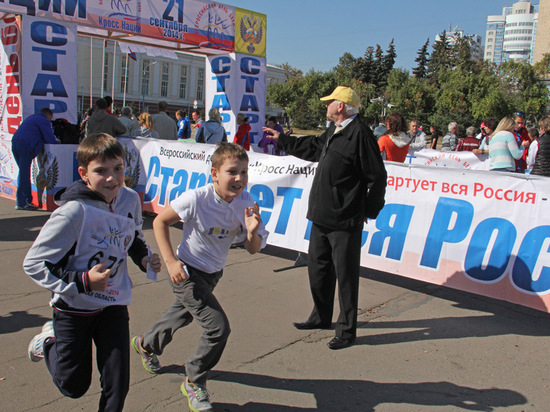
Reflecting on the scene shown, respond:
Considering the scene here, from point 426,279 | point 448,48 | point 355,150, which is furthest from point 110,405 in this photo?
point 448,48

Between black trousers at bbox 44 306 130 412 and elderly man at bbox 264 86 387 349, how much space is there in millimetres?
2001

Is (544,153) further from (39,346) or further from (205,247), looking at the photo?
(39,346)

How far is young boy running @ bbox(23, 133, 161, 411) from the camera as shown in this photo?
227 centimetres

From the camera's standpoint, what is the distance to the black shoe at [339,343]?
3.97 m

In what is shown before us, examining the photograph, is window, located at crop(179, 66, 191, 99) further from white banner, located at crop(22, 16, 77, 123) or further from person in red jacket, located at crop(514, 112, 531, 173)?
person in red jacket, located at crop(514, 112, 531, 173)

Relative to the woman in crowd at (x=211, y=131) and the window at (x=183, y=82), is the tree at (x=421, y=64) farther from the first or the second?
the woman in crowd at (x=211, y=131)

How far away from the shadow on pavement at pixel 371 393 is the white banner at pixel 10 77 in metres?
8.02

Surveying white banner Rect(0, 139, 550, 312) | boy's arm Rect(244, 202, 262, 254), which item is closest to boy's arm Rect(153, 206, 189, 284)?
boy's arm Rect(244, 202, 262, 254)

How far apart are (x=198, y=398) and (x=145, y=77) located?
86725mm

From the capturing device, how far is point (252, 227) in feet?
9.41

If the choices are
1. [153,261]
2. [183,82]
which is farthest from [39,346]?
[183,82]

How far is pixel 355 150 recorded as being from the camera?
3.97m

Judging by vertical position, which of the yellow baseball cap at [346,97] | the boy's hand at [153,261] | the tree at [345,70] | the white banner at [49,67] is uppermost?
the tree at [345,70]

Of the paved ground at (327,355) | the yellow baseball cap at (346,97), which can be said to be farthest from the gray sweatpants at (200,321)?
the yellow baseball cap at (346,97)
